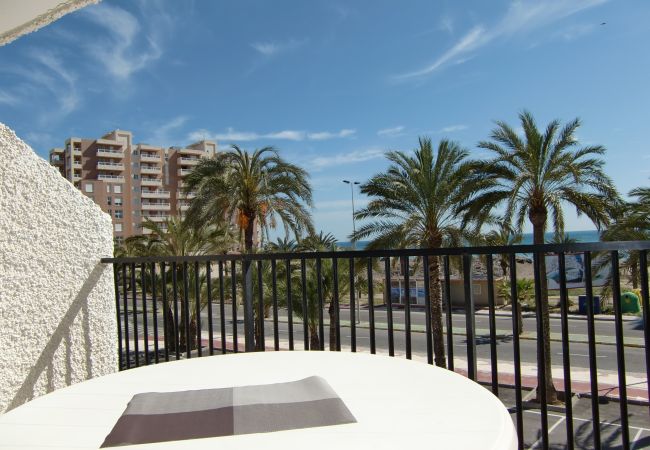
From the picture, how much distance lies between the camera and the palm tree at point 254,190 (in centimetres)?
1809

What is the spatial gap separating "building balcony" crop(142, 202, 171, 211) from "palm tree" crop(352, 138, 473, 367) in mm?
63829

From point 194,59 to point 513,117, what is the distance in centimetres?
3890

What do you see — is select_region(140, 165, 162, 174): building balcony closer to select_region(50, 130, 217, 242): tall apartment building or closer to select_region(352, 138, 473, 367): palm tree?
select_region(50, 130, 217, 242): tall apartment building

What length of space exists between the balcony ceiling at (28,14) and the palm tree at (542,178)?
45.7 feet

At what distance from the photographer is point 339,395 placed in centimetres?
115

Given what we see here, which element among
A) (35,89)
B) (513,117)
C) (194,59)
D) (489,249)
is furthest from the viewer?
(35,89)

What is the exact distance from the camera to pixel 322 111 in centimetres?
5306

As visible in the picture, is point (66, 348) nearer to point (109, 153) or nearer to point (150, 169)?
point (109, 153)

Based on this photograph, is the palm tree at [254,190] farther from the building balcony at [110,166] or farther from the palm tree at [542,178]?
the building balcony at [110,166]

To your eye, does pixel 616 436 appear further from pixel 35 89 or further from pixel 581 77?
pixel 35 89

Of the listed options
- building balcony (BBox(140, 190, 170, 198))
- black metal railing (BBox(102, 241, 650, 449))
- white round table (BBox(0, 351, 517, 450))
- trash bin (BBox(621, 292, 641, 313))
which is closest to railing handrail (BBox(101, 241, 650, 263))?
black metal railing (BBox(102, 241, 650, 449))

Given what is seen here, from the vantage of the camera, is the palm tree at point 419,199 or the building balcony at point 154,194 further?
the building balcony at point 154,194

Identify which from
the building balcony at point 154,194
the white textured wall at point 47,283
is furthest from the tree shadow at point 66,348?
the building balcony at point 154,194

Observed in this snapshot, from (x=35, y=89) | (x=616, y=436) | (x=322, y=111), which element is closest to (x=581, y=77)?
(x=322, y=111)
